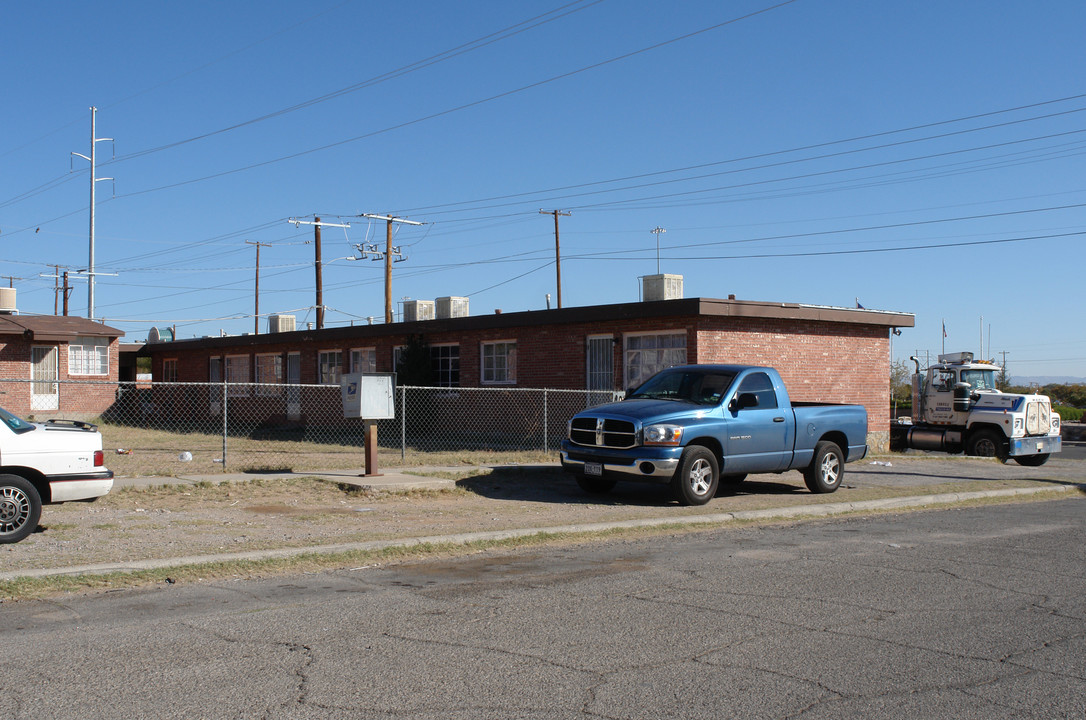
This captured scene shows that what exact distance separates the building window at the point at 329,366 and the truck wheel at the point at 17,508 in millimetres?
21532

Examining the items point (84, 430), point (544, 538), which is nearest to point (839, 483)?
point (544, 538)

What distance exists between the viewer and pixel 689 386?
1388 centimetres

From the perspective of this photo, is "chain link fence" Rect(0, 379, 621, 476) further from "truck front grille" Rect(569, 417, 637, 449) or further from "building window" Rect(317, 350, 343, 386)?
"truck front grille" Rect(569, 417, 637, 449)

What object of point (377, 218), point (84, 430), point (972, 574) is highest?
point (377, 218)

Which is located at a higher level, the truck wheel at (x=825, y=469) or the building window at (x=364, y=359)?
the building window at (x=364, y=359)

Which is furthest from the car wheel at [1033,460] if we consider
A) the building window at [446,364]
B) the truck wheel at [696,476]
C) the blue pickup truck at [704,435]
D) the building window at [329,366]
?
the building window at [329,366]

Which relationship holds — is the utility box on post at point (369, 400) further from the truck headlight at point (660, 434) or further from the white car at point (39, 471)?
the white car at point (39, 471)

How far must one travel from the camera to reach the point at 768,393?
1397cm

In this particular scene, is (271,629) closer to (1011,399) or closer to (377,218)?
(1011,399)

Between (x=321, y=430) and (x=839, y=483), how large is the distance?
18.4m

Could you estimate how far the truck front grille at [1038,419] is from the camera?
75.9 feet

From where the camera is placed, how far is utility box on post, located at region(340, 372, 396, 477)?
46.3 ft

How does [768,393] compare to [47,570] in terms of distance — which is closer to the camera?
[47,570]

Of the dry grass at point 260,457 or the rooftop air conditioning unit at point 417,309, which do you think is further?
the rooftop air conditioning unit at point 417,309
